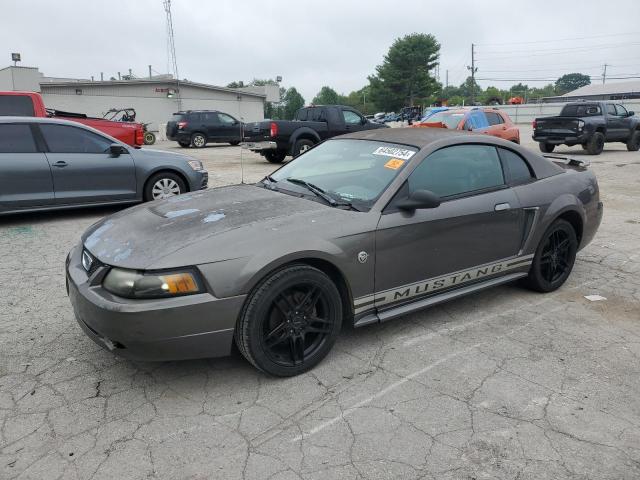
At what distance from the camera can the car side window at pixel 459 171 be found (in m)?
3.73

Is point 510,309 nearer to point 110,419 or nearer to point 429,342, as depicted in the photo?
point 429,342

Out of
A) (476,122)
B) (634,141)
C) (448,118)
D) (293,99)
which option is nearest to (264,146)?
(448,118)

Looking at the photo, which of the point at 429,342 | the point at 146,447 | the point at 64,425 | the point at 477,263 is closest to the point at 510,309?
the point at 477,263

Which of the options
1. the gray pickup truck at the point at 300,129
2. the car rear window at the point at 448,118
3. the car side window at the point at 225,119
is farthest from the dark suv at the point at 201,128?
the car rear window at the point at 448,118

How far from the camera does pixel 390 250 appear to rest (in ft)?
11.1

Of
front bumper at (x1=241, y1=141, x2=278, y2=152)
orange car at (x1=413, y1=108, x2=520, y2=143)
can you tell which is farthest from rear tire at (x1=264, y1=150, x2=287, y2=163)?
orange car at (x1=413, y1=108, x2=520, y2=143)

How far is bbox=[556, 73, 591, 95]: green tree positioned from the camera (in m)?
132

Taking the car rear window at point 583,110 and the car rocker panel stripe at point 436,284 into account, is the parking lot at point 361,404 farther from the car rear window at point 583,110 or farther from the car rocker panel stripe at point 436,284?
the car rear window at point 583,110

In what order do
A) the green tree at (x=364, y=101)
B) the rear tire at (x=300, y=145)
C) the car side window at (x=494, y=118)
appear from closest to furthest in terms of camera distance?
the car side window at (x=494, y=118) → the rear tire at (x=300, y=145) → the green tree at (x=364, y=101)

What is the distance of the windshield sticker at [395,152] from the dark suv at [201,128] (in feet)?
64.5

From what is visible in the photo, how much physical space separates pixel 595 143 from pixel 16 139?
15.8 m

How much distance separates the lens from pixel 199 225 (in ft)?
10.4

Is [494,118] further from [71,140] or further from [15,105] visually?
[15,105]

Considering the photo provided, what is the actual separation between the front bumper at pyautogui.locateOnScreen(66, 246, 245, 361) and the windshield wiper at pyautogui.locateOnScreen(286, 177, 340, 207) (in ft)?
3.46
